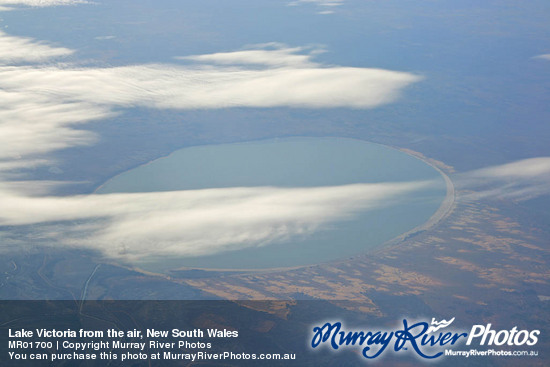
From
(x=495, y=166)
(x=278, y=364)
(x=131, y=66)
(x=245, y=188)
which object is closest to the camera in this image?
(x=278, y=364)

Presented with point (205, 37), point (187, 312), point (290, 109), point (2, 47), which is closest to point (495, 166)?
point (290, 109)

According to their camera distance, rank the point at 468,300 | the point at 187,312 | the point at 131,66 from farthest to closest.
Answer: the point at 131,66, the point at 468,300, the point at 187,312

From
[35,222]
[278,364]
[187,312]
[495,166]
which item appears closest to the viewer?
[278,364]

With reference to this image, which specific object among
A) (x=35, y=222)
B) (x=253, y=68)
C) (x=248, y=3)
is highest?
(x=248, y=3)

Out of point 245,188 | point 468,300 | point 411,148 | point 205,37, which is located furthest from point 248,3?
point 468,300

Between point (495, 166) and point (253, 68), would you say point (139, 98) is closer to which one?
point (253, 68)

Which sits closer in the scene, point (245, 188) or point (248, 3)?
point (245, 188)

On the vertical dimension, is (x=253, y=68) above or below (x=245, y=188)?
above

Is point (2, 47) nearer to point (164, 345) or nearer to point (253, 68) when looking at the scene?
point (253, 68)

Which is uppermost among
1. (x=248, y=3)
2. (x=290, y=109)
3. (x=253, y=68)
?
(x=248, y=3)
